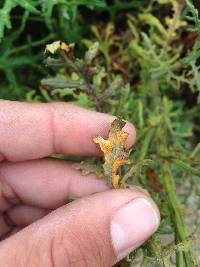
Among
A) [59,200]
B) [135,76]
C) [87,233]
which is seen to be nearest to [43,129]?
[59,200]

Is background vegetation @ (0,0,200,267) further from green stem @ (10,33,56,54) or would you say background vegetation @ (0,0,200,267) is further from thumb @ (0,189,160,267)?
thumb @ (0,189,160,267)

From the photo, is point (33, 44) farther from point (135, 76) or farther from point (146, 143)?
point (146, 143)

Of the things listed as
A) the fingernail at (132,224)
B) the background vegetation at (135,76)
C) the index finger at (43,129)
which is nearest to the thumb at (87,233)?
the fingernail at (132,224)

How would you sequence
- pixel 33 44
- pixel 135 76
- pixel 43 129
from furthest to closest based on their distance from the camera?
pixel 135 76 < pixel 33 44 < pixel 43 129

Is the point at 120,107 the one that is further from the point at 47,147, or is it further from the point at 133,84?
the point at 133,84

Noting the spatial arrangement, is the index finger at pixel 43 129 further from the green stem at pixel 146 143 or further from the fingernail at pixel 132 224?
the fingernail at pixel 132 224

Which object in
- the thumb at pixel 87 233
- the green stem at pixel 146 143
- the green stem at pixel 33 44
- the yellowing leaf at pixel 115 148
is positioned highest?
the green stem at pixel 33 44

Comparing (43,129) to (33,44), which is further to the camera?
(33,44)
